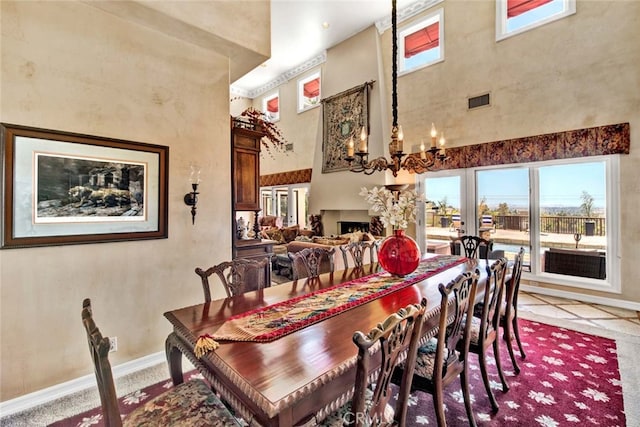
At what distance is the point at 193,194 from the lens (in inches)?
109

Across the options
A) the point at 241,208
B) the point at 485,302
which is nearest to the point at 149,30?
the point at 241,208

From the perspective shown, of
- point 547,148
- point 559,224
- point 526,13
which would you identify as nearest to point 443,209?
point 559,224

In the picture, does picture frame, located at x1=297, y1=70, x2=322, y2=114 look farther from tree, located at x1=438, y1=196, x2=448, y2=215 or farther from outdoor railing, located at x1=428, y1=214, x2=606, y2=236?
outdoor railing, located at x1=428, y1=214, x2=606, y2=236

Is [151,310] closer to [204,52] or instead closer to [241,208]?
[241,208]

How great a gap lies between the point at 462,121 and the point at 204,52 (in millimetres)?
4513

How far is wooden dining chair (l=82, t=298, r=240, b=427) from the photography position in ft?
3.12

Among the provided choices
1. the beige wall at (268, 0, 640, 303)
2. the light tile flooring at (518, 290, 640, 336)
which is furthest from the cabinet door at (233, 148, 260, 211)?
the light tile flooring at (518, 290, 640, 336)

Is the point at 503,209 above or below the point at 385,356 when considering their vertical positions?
above

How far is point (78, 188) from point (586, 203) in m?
6.12

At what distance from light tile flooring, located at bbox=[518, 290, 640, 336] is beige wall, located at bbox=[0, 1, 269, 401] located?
4.09 meters

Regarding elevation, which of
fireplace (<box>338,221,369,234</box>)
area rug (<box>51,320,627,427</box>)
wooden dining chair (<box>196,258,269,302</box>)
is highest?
fireplace (<box>338,221,369,234</box>)

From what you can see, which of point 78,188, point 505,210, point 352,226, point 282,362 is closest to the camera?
point 282,362

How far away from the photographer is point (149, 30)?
8.34 feet

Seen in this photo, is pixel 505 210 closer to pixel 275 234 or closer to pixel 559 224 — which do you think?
pixel 559 224
